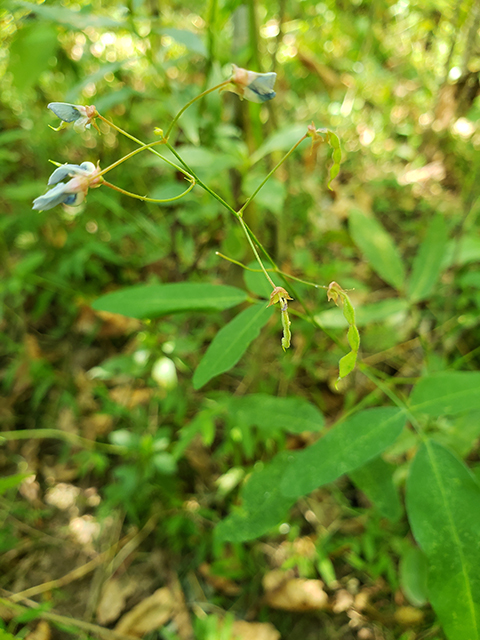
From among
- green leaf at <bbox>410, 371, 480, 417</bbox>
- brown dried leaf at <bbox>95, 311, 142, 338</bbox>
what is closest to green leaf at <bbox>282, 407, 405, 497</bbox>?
green leaf at <bbox>410, 371, 480, 417</bbox>

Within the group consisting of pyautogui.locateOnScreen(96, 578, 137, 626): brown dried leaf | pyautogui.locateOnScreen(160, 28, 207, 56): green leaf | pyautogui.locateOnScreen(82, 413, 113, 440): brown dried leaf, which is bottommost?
pyautogui.locateOnScreen(96, 578, 137, 626): brown dried leaf

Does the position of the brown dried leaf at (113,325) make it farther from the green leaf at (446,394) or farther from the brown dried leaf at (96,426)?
the green leaf at (446,394)

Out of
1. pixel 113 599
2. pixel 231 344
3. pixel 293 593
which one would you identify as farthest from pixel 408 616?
pixel 231 344

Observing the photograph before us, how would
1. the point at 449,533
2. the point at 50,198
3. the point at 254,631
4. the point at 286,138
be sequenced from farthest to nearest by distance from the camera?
the point at 254,631 < the point at 286,138 < the point at 449,533 < the point at 50,198

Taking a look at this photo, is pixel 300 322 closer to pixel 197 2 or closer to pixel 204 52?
pixel 204 52

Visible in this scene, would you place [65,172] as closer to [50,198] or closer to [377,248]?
[50,198]

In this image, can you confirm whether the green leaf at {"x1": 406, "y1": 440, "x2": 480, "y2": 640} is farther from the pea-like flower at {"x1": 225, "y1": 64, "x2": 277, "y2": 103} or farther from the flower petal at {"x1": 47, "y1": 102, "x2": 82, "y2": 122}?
the flower petal at {"x1": 47, "y1": 102, "x2": 82, "y2": 122}
